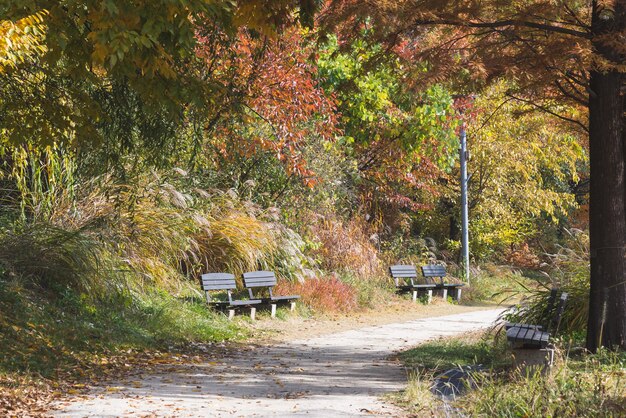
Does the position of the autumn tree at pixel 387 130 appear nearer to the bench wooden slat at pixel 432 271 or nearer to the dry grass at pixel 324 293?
the bench wooden slat at pixel 432 271

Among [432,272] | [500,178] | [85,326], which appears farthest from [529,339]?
[500,178]

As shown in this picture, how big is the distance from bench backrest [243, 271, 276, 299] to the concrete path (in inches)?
91.1

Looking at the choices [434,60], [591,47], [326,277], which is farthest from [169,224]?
[591,47]

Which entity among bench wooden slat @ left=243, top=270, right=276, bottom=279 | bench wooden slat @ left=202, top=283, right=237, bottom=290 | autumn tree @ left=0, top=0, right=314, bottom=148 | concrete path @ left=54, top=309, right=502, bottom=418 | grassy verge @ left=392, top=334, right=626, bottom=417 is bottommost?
concrete path @ left=54, top=309, right=502, bottom=418

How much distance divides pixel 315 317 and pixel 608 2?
8.89 meters

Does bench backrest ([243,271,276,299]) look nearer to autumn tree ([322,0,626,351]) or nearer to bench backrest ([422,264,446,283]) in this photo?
autumn tree ([322,0,626,351])

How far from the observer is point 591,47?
1016 cm

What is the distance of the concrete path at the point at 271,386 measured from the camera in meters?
7.78

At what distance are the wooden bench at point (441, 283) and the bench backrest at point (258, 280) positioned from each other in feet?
24.0

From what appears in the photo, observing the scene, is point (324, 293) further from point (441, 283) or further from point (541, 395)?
point (541, 395)

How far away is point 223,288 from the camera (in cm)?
1504

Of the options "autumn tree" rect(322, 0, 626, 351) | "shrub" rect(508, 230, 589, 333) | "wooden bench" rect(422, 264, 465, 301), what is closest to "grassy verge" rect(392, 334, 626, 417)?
"autumn tree" rect(322, 0, 626, 351)

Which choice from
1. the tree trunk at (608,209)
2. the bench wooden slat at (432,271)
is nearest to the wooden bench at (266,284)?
the tree trunk at (608,209)

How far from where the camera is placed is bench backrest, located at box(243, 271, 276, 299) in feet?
51.3
